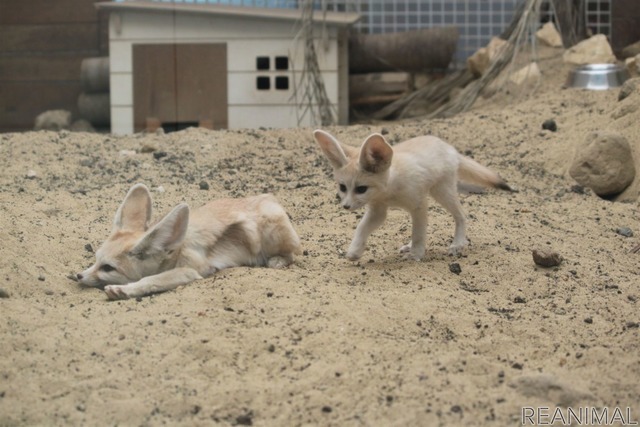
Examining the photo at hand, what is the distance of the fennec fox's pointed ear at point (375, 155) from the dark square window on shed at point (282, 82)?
11.3 ft

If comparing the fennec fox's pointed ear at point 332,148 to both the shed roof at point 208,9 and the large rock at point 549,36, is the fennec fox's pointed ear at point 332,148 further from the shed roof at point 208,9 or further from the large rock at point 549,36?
the large rock at point 549,36

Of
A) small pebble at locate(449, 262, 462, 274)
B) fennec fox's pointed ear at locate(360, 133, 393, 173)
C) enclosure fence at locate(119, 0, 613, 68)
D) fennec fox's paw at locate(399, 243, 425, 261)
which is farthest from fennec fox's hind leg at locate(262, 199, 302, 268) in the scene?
enclosure fence at locate(119, 0, 613, 68)

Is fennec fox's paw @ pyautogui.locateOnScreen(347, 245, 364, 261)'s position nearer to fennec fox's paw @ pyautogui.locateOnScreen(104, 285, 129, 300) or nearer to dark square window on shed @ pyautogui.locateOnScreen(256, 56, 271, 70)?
fennec fox's paw @ pyautogui.locateOnScreen(104, 285, 129, 300)

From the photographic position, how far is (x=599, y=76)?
7984 mm

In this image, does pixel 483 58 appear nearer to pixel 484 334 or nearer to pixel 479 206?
pixel 479 206

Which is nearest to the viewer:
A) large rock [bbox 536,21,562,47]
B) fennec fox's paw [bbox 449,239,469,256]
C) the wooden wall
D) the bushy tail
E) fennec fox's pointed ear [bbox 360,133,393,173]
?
fennec fox's pointed ear [bbox 360,133,393,173]

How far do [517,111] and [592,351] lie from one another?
4653 millimetres

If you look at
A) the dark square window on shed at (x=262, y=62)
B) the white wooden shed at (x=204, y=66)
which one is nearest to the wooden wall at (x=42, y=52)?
the white wooden shed at (x=204, y=66)

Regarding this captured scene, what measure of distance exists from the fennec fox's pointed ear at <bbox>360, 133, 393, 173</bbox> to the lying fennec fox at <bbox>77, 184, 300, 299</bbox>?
19.9 inches

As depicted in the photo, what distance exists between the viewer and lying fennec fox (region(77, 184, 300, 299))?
13.6 ft

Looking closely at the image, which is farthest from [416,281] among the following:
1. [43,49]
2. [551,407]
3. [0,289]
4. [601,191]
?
[43,49]

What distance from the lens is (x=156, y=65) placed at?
7648 millimetres

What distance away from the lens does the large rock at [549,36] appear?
8.77 m

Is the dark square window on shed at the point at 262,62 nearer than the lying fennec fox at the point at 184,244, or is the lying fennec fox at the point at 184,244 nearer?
the lying fennec fox at the point at 184,244
